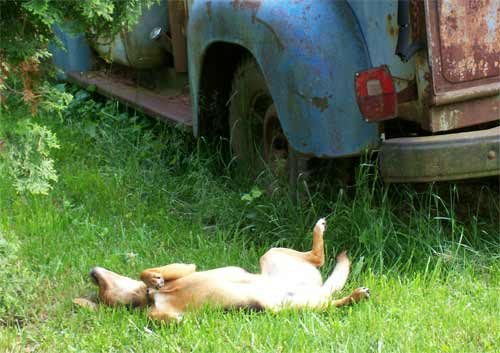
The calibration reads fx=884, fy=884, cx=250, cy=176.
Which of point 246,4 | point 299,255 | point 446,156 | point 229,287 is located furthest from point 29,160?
point 446,156

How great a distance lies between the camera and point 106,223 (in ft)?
15.3

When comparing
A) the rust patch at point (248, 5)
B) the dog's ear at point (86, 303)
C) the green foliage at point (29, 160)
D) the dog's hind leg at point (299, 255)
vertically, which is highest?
the rust patch at point (248, 5)

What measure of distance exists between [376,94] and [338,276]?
80 centimetres

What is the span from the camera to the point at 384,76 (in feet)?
12.2

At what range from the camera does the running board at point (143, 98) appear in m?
5.65

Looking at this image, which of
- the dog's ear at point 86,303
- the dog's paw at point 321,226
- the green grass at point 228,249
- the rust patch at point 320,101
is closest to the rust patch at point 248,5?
the rust patch at point 320,101

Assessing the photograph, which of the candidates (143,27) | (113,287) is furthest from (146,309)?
(143,27)

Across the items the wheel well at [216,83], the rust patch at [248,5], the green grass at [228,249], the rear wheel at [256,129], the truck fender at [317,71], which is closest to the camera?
the green grass at [228,249]

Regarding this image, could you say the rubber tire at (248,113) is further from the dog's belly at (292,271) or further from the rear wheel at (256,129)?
the dog's belly at (292,271)

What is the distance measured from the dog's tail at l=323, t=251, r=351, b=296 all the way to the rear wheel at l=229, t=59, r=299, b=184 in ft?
1.97

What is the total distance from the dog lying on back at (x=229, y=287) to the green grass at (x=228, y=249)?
71 mm

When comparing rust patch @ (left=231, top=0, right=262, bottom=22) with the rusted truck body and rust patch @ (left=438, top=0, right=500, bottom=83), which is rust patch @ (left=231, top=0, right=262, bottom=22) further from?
rust patch @ (left=438, top=0, right=500, bottom=83)

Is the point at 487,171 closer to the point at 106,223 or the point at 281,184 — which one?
the point at 281,184

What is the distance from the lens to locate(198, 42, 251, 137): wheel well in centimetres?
484
